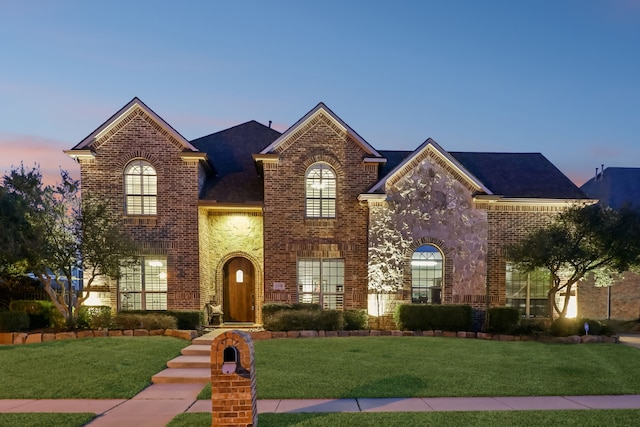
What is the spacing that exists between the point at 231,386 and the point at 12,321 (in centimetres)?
1096

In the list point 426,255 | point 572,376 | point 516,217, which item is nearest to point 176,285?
point 426,255

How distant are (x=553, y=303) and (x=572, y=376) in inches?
239

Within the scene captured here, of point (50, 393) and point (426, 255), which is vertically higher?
point (426, 255)

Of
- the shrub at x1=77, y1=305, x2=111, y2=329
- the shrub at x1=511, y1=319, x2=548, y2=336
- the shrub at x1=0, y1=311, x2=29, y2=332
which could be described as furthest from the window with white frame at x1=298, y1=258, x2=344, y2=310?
the shrub at x1=0, y1=311, x2=29, y2=332

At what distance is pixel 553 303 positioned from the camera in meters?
13.9

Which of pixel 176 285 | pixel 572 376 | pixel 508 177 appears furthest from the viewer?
pixel 508 177

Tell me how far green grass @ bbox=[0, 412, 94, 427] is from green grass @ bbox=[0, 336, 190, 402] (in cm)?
98

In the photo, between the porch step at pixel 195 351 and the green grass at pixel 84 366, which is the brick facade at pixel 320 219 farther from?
the porch step at pixel 195 351

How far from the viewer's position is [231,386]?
215 inches

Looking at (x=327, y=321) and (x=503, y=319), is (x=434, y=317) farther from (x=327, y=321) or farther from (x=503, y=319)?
(x=327, y=321)

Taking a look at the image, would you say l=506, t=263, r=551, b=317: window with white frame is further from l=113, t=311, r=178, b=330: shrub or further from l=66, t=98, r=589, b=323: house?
l=113, t=311, r=178, b=330: shrub

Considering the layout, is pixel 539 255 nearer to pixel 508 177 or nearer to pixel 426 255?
pixel 426 255

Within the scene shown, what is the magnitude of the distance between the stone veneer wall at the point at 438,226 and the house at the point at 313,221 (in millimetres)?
38

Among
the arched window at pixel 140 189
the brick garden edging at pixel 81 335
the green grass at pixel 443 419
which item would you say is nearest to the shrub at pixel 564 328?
the green grass at pixel 443 419
